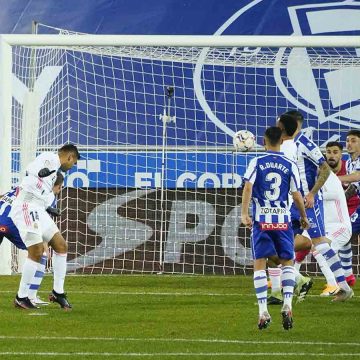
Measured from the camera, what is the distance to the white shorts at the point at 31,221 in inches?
480

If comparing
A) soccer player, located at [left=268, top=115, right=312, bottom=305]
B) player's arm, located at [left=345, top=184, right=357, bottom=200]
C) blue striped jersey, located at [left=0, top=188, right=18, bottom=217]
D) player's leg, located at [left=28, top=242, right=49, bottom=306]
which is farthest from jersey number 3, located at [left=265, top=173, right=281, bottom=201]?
player's arm, located at [left=345, top=184, right=357, bottom=200]

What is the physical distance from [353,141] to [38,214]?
14.6ft

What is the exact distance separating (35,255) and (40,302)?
775 mm

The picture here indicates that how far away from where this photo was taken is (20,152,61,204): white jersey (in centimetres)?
1205

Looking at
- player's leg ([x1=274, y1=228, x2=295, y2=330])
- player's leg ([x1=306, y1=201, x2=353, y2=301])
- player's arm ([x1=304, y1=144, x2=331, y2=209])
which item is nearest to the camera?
player's leg ([x1=274, y1=228, x2=295, y2=330])

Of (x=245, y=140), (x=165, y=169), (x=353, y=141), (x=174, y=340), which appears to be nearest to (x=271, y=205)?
(x=174, y=340)

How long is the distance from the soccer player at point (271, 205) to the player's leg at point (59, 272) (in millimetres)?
2580

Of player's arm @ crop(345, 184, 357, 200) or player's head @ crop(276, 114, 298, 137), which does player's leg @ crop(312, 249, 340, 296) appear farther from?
player's head @ crop(276, 114, 298, 137)

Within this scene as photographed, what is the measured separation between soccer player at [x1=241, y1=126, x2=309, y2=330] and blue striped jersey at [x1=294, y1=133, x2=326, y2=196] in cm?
236

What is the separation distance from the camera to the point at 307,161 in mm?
13344

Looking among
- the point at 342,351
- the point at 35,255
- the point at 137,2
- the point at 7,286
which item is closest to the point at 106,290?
the point at 7,286

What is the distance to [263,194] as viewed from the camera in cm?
1051

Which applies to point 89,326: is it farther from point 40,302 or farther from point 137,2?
point 137,2

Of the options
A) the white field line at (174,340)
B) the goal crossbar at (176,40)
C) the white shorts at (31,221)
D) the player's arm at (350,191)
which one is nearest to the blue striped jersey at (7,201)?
the white shorts at (31,221)
